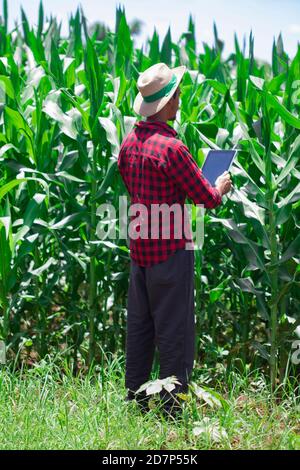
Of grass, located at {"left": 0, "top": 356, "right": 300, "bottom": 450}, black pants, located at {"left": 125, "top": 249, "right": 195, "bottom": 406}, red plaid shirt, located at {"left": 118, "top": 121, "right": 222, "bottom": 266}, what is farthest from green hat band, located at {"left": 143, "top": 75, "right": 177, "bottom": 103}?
grass, located at {"left": 0, "top": 356, "right": 300, "bottom": 450}

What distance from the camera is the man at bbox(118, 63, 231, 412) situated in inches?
162

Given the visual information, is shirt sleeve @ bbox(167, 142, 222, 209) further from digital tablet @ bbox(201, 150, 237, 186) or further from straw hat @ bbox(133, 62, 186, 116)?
straw hat @ bbox(133, 62, 186, 116)

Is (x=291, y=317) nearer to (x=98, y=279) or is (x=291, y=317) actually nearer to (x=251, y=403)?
(x=251, y=403)

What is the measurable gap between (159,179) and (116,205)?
1.14 meters

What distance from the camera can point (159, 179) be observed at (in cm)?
416

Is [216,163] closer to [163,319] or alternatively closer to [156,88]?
[156,88]

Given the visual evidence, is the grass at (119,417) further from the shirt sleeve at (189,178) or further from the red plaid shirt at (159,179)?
the shirt sleeve at (189,178)

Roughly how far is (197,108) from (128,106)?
1.44ft

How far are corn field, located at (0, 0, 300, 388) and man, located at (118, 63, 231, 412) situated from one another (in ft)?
2.26

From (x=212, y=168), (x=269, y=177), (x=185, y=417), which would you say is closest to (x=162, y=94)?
(x=212, y=168)

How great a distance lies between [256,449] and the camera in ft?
13.5

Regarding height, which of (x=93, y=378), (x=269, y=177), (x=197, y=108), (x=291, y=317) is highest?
(x=197, y=108)

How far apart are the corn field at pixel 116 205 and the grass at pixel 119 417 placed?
28 cm

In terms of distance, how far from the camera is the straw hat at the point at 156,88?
163 inches
